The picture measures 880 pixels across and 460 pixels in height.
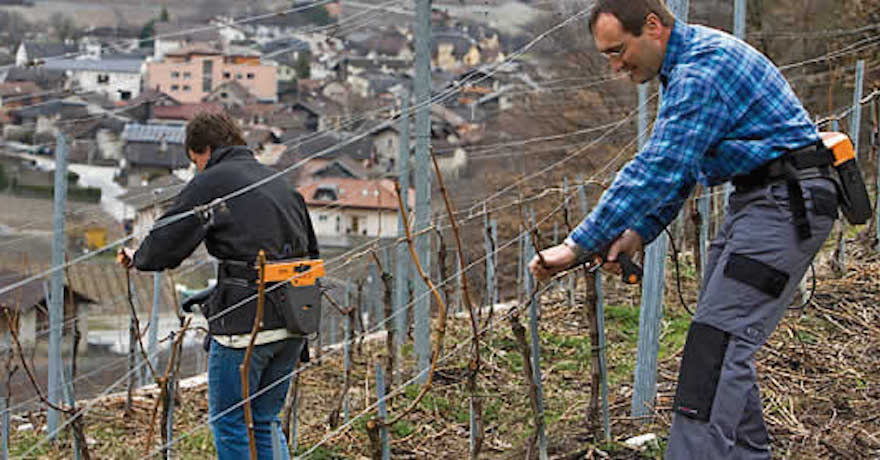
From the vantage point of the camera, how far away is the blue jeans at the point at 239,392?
3.45 meters

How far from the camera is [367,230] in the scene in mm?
10336

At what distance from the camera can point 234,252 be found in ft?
11.1

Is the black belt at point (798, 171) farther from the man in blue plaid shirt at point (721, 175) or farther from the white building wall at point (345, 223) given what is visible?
the white building wall at point (345, 223)

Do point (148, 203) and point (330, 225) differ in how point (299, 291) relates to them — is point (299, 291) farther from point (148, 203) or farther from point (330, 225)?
point (330, 225)

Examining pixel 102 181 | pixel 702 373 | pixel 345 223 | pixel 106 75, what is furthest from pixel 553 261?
pixel 106 75

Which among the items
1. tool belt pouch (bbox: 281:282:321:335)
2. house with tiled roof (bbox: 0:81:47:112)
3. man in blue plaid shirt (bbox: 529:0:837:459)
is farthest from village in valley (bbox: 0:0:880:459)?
man in blue plaid shirt (bbox: 529:0:837:459)

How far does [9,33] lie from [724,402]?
10.9 meters

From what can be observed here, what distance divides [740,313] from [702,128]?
0.46 metres

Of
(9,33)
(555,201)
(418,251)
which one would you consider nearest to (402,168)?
(418,251)

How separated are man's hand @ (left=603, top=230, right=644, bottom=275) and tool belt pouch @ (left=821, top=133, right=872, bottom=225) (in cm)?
53

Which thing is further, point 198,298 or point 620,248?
point 198,298

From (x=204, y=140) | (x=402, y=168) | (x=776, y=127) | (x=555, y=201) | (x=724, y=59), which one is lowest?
(x=555, y=201)

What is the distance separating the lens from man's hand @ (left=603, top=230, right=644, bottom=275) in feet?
8.34

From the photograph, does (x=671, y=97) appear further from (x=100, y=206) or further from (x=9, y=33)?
(x=9, y=33)
